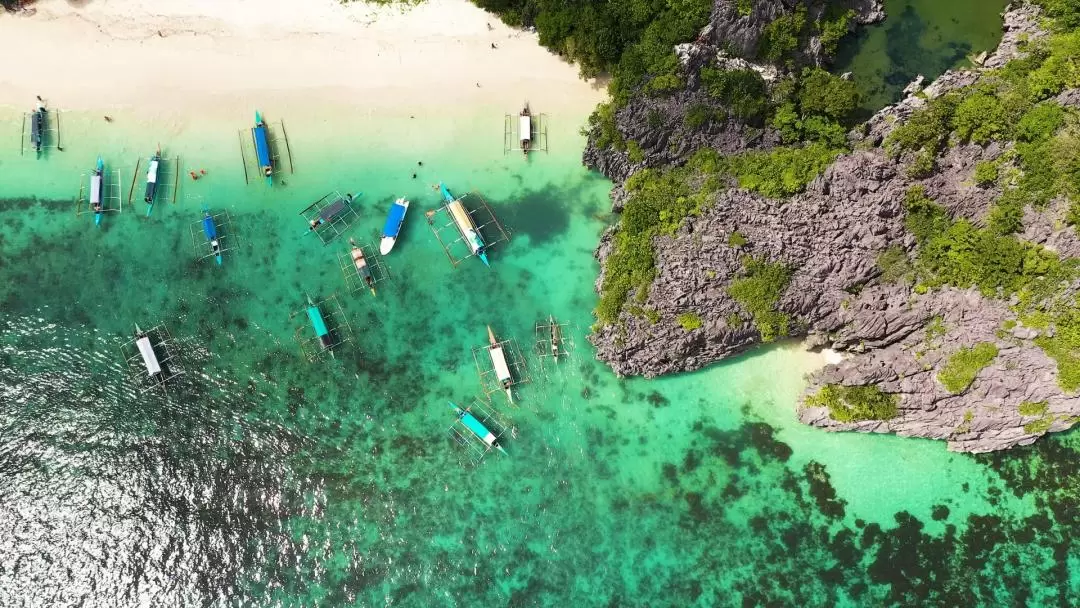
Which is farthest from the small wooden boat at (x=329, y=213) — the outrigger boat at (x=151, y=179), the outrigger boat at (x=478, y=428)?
the outrigger boat at (x=478, y=428)

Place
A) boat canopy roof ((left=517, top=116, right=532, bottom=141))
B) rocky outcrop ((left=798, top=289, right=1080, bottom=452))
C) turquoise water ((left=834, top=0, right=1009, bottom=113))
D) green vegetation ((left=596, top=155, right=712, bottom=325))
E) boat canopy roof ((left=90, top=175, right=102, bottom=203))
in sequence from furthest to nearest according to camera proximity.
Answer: turquoise water ((left=834, top=0, right=1009, bottom=113)), boat canopy roof ((left=517, top=116, right=532, bottom=141)), boat canopy roof ((left=90, top=175, right=102, bottom=203)), green vegetation ((left=596, top=155, right=712, bottom=325)), rocky outcrop ((left=798, top=289, right=1080, bottom=452))

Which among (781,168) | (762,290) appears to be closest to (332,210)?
(762,290)

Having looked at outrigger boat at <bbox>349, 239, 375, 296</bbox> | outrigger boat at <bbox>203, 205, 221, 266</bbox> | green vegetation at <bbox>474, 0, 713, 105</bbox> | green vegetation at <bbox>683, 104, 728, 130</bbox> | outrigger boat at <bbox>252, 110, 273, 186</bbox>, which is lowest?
outrigger boat at <bbox>349, 239, 375, 296</bbox>

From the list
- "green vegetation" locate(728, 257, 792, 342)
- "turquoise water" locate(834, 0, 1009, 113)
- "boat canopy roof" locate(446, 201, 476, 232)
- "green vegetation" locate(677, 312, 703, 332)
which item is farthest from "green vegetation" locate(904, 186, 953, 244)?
"boat canopy roof" locate(446, 201, 476, 232)

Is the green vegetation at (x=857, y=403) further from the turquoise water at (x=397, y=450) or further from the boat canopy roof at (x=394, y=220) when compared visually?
the boat canopy roof at (x=394, y=220)

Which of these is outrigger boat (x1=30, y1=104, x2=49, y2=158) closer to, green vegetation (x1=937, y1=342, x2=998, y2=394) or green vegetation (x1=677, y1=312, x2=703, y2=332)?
green vegetation (x1=677, y1=312, x2=703, y2=332)

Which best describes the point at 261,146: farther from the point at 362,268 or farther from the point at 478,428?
the point at 478,428

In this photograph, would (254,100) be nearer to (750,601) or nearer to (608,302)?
(608,302)
